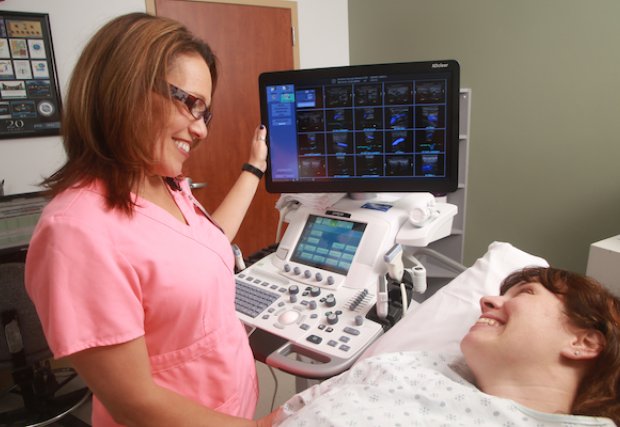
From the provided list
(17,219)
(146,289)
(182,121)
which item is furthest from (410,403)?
(17,219)

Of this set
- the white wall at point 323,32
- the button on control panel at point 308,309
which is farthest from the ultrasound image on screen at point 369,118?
the white wall at point 323,32

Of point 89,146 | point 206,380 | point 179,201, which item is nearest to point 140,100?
point 89,146

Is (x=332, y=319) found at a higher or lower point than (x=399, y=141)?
lower

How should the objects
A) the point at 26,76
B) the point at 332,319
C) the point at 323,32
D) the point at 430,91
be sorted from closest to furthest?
the point at 332,319, the point at 430,91, the point at 26,76, the point at 323,32

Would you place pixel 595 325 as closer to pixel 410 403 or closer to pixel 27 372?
pixel 410 403

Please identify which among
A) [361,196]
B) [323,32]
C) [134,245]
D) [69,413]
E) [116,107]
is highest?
[323,32]

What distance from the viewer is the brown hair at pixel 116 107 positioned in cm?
72

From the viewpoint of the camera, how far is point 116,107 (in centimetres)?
72

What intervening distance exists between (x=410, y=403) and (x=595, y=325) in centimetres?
42

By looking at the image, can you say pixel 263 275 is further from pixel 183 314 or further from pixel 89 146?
pixel 89 146

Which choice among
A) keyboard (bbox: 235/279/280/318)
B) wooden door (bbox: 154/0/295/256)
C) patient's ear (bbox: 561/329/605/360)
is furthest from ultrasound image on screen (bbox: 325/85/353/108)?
wooden door (bbox: 154/0/295/256)

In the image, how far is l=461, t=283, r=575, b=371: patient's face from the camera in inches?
34.3

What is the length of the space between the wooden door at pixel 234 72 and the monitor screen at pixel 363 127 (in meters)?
1.47

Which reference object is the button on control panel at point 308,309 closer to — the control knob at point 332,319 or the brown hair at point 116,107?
the control knob at point 332,319
